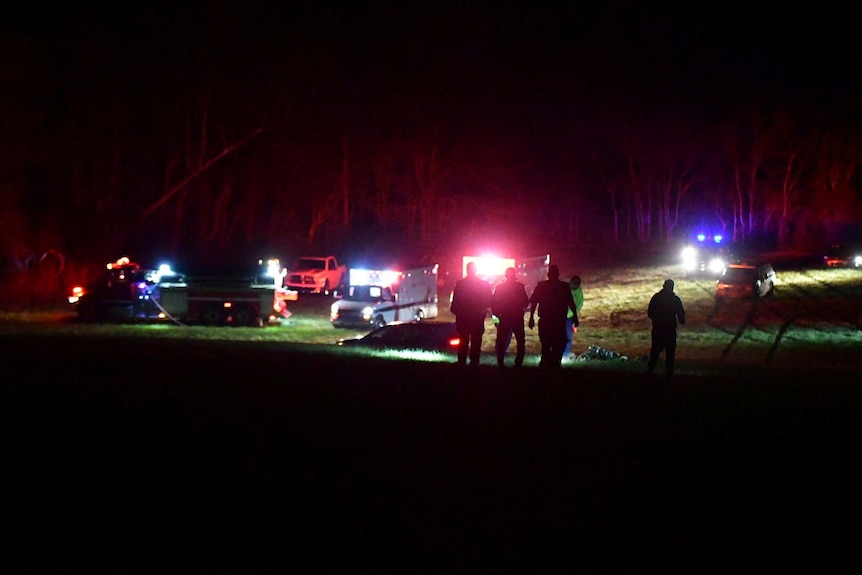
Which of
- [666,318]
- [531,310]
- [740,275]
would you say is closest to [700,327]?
[740,275]

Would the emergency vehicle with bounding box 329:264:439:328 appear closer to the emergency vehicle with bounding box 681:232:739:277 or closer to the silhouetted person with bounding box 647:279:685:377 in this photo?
the silhouetted person with bounding box 647:279:685:377

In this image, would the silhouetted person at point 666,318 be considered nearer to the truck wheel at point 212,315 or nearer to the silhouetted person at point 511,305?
the silhouetted person at point 511,305

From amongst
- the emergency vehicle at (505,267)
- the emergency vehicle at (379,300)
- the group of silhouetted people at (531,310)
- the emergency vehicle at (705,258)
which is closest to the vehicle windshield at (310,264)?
the emergency vehicle at (505,267)

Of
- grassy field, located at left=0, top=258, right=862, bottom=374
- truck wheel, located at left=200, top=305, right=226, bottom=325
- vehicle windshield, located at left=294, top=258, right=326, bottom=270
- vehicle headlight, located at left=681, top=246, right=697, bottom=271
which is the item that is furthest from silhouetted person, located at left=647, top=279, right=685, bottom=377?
vehicle headlight, located at left=681, top=246, right=697, bottom=271

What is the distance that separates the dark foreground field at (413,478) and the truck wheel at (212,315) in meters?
23.5

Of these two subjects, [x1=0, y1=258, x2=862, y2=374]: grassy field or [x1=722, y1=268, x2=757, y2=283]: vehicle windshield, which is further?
[x1=722, y1=268, x2=757, y2=283]: vehicle windshield

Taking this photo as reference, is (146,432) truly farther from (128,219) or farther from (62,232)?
(128,219)

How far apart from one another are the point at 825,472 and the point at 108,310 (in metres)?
31.2

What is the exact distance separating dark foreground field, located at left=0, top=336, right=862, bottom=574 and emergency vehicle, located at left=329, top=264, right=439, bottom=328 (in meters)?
23.4

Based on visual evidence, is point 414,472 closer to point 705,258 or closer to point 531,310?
point 531,310

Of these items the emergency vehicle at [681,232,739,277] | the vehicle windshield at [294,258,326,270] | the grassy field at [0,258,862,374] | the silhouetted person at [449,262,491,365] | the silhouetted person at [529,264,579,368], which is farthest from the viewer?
the emergency vehicle at [681,232,739,277]

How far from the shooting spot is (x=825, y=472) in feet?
25.2

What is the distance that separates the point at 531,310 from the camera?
14609 millimetres

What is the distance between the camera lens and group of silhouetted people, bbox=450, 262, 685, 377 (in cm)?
1423
